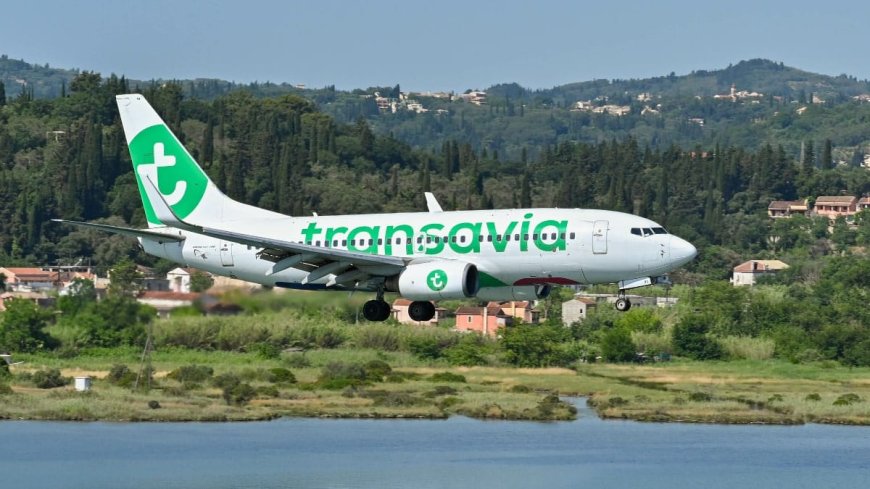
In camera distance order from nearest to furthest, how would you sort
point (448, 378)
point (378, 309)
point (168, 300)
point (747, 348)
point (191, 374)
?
point (378, 309), point (168, 300), point (191, 374), point (448, 378), point (747, 348)

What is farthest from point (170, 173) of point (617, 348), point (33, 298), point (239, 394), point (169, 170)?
point (617, 348)

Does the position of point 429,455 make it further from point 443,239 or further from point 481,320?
point 481,320

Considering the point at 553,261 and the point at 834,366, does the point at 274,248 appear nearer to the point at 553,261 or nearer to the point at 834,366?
the point at 553,261

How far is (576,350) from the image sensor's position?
171 metres

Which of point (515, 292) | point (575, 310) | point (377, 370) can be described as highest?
point (515, 292)

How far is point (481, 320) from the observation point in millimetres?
181000

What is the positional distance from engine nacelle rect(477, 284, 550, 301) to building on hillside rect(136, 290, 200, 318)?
14552 millimetres

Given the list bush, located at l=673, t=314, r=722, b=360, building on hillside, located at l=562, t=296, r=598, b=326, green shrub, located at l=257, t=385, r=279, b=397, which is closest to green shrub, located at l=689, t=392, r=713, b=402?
bush, located at l=673, t=314, r=722, b=360

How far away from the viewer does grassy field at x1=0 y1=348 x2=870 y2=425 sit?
135000mm

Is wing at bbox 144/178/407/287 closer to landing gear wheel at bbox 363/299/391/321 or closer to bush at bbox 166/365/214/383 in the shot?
landing gear wheel at bbox 363/299/391/321

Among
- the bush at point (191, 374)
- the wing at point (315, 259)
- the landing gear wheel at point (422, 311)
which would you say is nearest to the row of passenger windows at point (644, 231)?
the wing at point (315, 259)

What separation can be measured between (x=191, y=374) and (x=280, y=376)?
916cm

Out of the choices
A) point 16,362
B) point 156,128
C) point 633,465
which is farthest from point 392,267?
point 16,362

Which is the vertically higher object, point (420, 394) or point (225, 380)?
point (225, 380)
